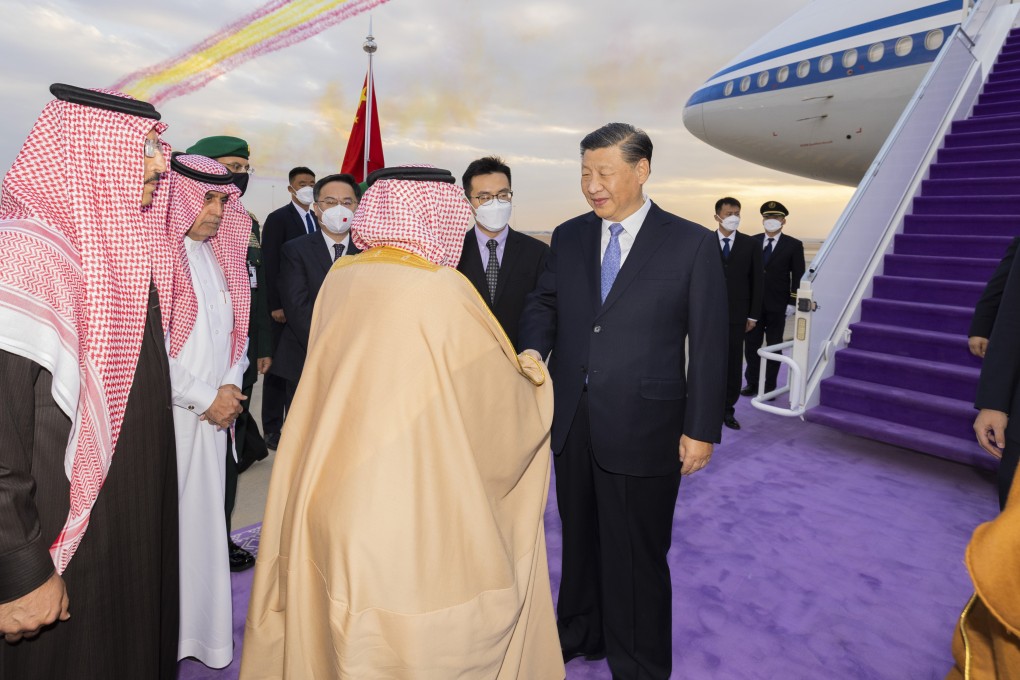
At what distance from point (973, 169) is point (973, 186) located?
0.90ft

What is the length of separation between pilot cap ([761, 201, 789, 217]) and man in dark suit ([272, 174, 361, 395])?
4163 mm

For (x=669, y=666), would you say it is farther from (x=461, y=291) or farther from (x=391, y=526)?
(x=461, y=291)

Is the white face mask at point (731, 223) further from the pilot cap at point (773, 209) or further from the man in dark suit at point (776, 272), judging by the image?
the pilot cap at point (773, 209)

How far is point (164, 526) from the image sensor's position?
172 centimetres

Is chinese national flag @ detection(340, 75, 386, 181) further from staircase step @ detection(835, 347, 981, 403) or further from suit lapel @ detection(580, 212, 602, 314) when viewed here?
suit lapel @ detection(580, 212, 602, 314)

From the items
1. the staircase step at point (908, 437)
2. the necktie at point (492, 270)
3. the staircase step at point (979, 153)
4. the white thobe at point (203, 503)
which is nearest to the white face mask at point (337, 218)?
the necktie at point (492, 270)

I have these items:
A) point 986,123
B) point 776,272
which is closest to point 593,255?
point 776,272

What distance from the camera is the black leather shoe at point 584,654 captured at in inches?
90.0

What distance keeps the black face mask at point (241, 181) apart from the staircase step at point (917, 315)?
16.2 ft

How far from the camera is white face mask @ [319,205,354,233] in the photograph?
3.69 meters

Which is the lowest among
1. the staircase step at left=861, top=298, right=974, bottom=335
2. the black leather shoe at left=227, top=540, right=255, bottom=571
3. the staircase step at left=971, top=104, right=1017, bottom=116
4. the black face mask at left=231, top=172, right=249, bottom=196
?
the black leather shoe at left=227, top=540, right=255, bottom=571

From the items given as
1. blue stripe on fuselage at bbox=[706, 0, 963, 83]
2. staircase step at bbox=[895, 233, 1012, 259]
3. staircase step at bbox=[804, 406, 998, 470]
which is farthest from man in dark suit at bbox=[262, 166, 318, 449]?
blue stripe on fuselage at bbox=[706, 0, 963, 83]

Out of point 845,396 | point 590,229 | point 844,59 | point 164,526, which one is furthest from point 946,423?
point 844,59

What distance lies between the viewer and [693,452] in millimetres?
1979
